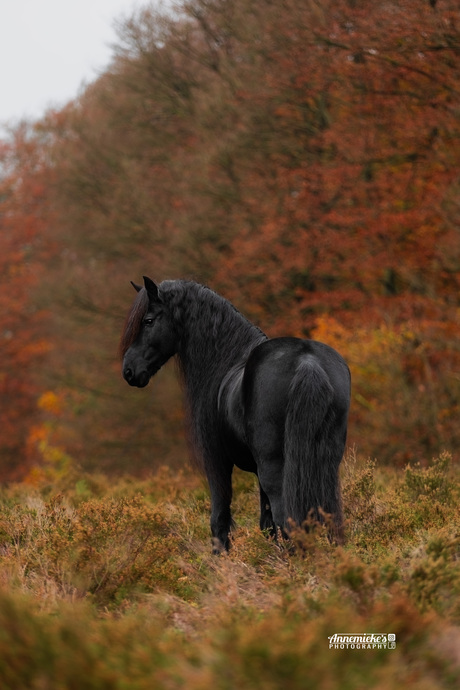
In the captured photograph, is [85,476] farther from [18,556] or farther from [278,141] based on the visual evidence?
[278,141]

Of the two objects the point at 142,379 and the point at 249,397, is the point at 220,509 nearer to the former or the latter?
the point at 249,397

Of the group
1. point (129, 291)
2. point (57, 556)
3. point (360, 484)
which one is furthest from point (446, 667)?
point (129, 291)

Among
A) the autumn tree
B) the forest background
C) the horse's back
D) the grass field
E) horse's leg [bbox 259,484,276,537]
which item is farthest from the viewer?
the autumn tree

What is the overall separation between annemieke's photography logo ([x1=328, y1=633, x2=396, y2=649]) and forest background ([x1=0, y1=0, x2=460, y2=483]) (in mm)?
7204

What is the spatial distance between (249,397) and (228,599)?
Result: 1707 millimetres

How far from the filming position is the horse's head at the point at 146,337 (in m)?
6.46

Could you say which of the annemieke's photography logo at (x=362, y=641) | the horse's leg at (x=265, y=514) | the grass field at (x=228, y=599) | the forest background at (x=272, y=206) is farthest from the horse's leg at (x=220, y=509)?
the forest background at (x=272, y=206)

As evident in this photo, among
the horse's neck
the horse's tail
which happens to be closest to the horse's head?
the horse's neck

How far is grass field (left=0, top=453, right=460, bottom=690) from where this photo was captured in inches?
110

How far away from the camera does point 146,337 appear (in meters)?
6.50

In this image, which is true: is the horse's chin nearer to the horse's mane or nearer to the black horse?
the black horse

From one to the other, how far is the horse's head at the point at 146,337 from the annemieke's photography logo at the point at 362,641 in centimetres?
360

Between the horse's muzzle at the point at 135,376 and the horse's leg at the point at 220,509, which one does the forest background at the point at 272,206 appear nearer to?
the horse's muzzle at the point at 135,376

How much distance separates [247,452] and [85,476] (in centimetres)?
530
